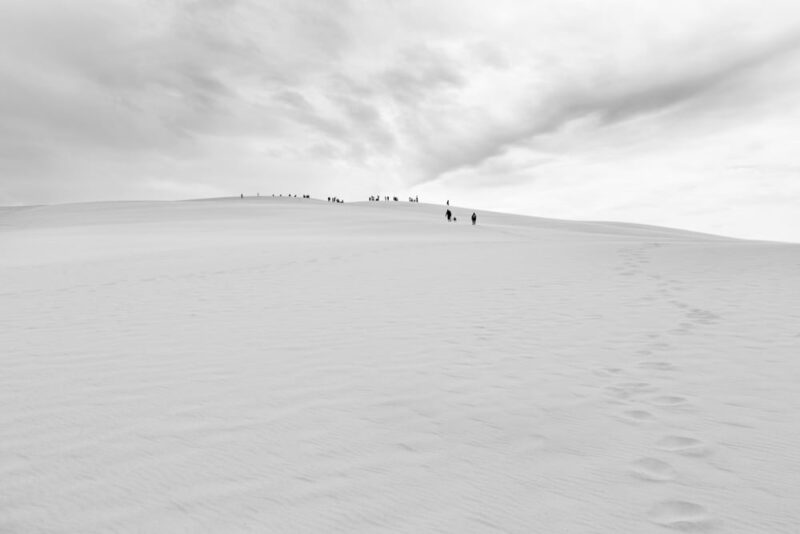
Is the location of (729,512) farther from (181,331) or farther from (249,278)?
→ (249,278)

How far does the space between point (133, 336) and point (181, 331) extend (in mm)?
513

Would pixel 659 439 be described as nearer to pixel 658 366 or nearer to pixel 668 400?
pixel 668 400

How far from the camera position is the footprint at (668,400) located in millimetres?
3686

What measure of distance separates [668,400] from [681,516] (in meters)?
1.64

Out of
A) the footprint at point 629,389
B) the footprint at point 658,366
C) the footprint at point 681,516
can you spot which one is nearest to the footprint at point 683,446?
the footprint at point 681,516

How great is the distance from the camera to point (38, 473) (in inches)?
106

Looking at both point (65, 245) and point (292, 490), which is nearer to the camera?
point (292, 490)

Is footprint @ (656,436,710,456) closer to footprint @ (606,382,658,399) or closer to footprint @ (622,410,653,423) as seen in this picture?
footprint @ (622,410,653,423)

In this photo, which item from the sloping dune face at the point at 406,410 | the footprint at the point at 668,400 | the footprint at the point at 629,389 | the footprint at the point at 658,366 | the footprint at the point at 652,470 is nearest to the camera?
the sloping dune face at the point at 406,410

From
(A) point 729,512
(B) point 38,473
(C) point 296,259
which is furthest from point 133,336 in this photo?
(C) point 296,259

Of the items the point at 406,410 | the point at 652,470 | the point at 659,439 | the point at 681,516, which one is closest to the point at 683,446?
the point at 659,439

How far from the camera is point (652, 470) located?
2.69 metres

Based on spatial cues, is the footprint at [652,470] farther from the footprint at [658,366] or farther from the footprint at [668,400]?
the footprint at [658,366]

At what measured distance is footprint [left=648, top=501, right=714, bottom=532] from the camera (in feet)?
7.22
